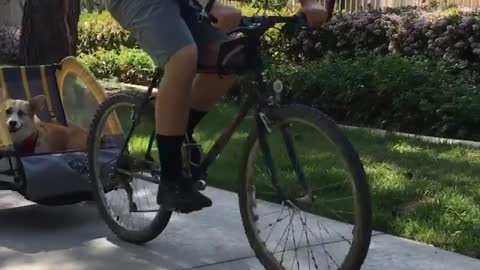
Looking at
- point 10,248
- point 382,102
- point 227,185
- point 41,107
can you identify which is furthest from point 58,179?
point 382,102

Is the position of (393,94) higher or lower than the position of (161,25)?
lower

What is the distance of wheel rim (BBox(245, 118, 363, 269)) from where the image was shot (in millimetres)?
3994

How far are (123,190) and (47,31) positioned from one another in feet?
10.1

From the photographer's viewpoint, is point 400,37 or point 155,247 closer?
point 155,247

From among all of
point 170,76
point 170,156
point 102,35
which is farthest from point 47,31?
point 102,35

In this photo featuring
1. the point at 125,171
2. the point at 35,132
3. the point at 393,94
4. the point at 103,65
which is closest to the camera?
the point at 125,171

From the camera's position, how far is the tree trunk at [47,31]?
775 centimetres

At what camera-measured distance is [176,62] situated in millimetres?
4055

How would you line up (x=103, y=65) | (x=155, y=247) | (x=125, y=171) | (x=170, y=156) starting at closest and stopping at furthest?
1. (x=170, y=156)
2. (x=155, y=247)
3. (x=125, y=171)
4. (x=103, y=65)

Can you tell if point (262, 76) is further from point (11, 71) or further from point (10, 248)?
point (11, 71)

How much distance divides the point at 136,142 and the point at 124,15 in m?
0.99

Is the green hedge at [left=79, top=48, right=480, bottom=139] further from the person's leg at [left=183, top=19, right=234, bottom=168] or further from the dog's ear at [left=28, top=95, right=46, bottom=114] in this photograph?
the person's leg at [left=183, top=19, right=234, bottom=168]

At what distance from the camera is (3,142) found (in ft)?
17.4

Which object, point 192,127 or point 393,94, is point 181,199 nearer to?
point 192,127
